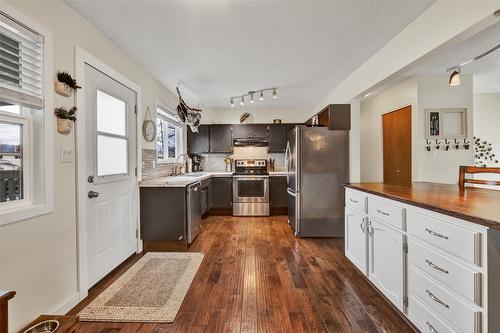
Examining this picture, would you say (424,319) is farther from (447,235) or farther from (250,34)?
(250,34)

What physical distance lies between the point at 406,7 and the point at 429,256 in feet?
6.20

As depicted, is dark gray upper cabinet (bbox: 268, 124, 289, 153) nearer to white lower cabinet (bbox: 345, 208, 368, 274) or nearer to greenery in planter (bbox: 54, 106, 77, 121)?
white lower cabinet (bbox: 345, 208, 368, 274)

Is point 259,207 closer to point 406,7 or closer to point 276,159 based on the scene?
point 276,159

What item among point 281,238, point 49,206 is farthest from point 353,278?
point 49,206

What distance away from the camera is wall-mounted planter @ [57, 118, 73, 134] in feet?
5.68

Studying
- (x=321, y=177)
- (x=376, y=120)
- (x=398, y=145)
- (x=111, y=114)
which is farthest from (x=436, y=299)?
(x=376, y=120)

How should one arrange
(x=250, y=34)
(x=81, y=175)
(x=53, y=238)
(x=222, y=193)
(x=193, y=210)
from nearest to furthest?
(x=53, y=238), (x=81, y=175), (x=250, y=34), (x=193, y=210), (x=222, y=193)

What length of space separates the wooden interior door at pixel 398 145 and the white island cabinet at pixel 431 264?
2.46 meters

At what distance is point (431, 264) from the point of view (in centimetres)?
136

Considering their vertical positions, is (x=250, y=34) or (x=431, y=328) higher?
(x=250, y=34)

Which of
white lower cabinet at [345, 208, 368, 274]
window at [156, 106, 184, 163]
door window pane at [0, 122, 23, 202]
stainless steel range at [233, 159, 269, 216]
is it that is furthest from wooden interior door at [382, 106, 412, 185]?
door window pane at [0, 122, 23, 202]

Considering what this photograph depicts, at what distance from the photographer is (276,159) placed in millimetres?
5574

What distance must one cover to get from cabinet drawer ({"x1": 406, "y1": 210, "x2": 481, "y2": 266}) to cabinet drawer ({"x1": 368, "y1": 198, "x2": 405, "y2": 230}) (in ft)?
0.25

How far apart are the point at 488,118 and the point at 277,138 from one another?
4400 millimetres
